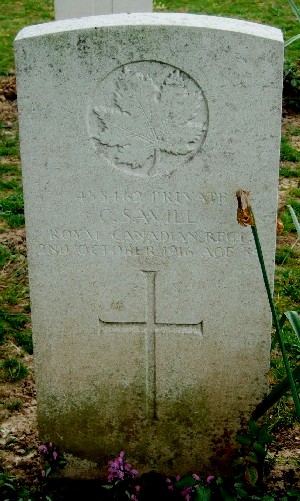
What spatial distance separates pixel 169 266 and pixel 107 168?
0.47 metres

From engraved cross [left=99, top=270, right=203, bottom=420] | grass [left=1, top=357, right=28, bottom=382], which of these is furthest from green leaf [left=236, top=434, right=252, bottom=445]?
grass [left=1, top=357, right=28, bottom=382]

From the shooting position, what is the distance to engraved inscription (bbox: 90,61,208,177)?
8.78 ft

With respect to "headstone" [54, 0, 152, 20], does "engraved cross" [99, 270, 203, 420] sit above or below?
below

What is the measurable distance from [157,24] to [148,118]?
1.10 feet

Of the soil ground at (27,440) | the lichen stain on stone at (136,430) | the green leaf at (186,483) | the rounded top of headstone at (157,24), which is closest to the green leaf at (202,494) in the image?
the green leaf at (186,483)

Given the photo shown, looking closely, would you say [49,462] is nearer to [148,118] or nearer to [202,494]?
[202,494]

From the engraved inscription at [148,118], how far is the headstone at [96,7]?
12.6 ft

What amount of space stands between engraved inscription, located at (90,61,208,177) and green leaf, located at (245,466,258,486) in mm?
1185

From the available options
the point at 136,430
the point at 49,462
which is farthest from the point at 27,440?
the point at 136,430

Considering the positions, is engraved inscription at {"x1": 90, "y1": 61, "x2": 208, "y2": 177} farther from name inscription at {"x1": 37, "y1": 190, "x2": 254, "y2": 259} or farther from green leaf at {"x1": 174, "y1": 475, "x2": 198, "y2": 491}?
green leaf at {"x1": 174, "y1": 475, "x2": 198, "y2": 491}

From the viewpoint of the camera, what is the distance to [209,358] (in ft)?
10.2

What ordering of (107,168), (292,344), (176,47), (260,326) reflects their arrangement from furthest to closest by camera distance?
(292,344) → (260,326) → (107,168) → (176,47)

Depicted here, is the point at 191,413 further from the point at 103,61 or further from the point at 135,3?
the point at 135,3

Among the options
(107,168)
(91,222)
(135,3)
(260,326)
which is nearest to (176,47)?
(107,168)
